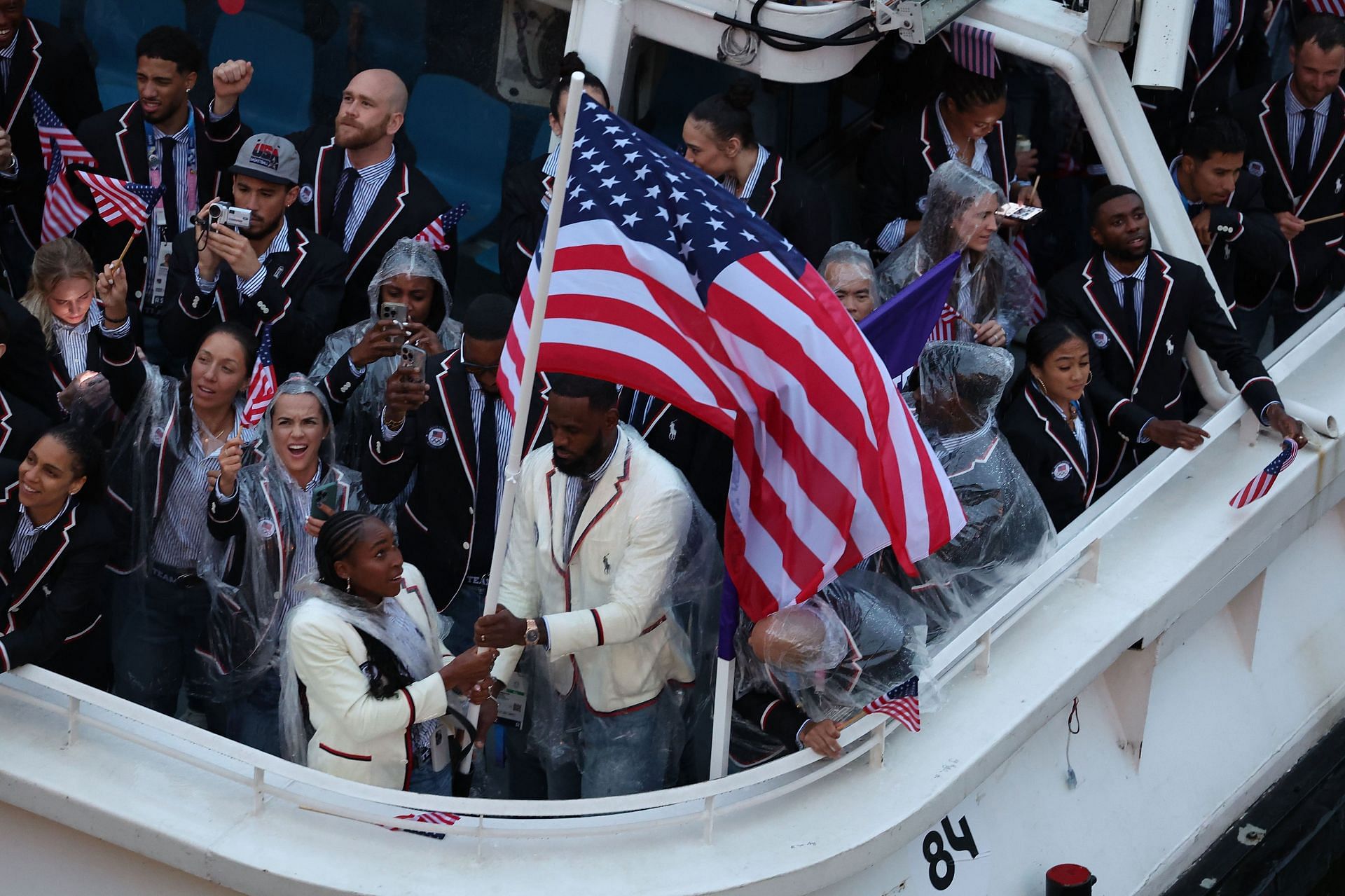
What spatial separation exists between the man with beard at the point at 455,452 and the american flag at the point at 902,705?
116 cm

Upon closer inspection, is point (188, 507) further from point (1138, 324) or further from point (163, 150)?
point (1138, 324)

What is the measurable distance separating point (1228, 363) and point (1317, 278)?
1113 millimetres

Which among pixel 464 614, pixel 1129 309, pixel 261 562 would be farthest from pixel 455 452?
pixel 1129 309

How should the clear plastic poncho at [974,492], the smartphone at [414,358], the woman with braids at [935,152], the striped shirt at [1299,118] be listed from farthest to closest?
the striped shirt at [1299,118] → the woman with braids at [935,152] → the smartphone at [414,358] → the clear plastic poncho at [974,492]

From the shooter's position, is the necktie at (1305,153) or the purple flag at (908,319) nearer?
the purple flag at (908,319)

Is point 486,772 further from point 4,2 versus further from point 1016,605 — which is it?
point 4,2

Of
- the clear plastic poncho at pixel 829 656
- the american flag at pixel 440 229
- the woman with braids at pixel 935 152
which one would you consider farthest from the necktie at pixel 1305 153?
the american flag at pixel 440 229

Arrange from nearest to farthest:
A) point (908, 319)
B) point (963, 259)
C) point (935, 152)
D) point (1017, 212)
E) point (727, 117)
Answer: point (908, 319) → point (727, 117) → point (1017, 212) → point (963, 259) → point (935, 152)

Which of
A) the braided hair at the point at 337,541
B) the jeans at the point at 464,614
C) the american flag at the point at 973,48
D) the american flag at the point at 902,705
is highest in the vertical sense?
the american flag at the point at 973,48

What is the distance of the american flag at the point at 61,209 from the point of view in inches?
241

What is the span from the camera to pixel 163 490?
17.2 ft

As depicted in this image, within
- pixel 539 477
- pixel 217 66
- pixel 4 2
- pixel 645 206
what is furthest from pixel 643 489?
pixel 4 2

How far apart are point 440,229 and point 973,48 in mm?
1765

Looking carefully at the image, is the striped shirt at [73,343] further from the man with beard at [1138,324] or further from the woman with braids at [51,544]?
the man with beard at [1138,324]
